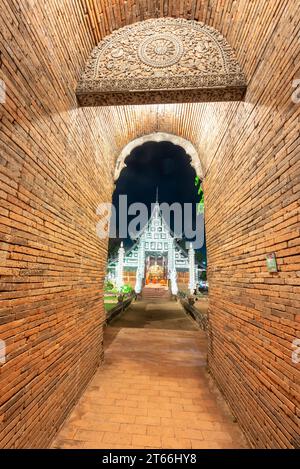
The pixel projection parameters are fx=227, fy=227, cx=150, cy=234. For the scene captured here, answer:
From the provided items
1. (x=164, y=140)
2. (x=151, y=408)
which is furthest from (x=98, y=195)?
(x=151, y=408)

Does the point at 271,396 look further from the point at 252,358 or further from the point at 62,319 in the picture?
the point at 62,319

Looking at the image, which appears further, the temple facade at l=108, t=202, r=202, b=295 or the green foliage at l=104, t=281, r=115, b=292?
the temple facade at l=108, t=202, r=202, b=295

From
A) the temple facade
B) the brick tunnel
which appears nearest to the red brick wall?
the brick tunnel

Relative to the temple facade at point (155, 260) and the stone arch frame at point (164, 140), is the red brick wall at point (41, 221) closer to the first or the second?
the stone arch frame at point (164, 140)

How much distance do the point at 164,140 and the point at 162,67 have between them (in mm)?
2936

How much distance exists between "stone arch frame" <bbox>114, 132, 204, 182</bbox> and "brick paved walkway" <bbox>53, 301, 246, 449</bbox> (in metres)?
4.71

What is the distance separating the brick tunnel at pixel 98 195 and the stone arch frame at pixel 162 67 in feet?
0.10

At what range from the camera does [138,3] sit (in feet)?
12.1

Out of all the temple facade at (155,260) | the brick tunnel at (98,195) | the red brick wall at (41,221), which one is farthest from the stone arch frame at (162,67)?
the temple facade at (155,260)

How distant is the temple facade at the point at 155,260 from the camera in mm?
28531

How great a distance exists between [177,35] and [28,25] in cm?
251

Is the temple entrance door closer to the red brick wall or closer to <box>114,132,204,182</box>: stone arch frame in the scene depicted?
<box>114,132,204,182</box>: stone arch frame

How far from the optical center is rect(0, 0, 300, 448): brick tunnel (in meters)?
2.11

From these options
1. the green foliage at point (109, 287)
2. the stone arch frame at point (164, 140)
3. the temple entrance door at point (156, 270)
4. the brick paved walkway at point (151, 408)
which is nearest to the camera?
the brick paved walkway at point (151, 408)
